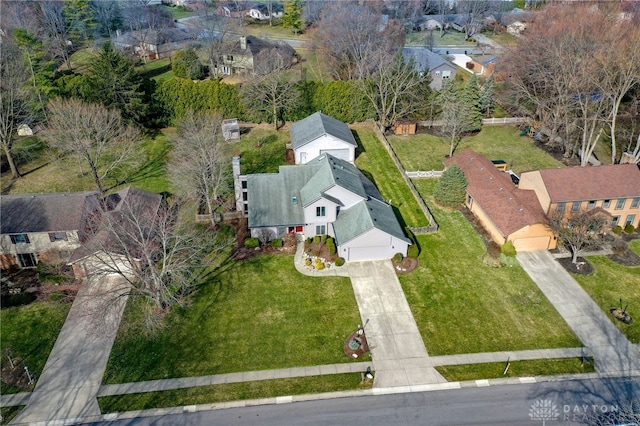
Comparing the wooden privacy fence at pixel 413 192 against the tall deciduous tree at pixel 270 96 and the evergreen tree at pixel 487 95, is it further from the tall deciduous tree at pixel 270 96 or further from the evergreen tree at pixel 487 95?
the evergreen tree at pixel 487 95

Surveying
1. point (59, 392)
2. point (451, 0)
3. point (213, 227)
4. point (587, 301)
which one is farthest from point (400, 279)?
point (451, 0)

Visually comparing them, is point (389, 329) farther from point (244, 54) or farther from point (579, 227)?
point (244, 54)

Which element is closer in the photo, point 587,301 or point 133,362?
point 133,362

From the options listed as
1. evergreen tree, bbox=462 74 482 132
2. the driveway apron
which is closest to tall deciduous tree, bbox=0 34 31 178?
the driveway apron

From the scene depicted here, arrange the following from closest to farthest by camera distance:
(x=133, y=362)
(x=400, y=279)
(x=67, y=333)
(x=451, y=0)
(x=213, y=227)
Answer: (x=133, y=362) → (x=67, y=333) → (x=400, y=279) → (x=213, y=227) → (x=451, y=0)

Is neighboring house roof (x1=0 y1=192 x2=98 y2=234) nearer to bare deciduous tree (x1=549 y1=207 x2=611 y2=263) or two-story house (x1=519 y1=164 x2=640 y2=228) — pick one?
bare deciduous tree (x1=549 y1=207 x2=611 y2=263)

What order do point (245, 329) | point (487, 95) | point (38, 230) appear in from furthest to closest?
point (487, 95) < point (38, 230) < point (245, 329)

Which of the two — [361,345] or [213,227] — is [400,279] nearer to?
[361,345]

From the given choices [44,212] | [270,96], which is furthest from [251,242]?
[270,96]
